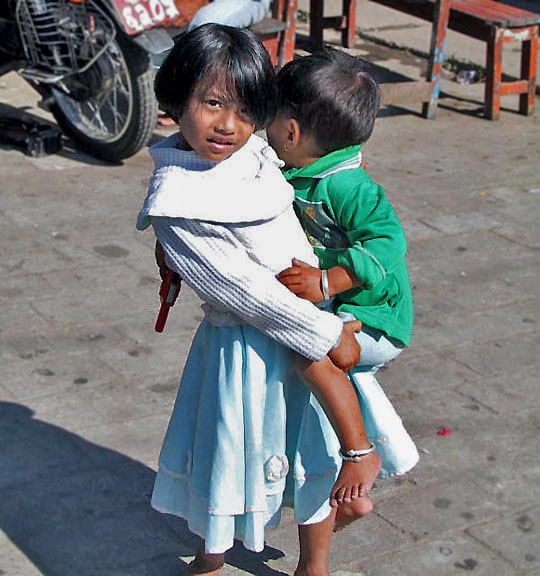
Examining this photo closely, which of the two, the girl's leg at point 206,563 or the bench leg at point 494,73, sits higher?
the girl's leg at point 206,563

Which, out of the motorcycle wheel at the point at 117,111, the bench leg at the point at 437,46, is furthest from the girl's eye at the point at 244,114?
the bench leg at the point at 437,46

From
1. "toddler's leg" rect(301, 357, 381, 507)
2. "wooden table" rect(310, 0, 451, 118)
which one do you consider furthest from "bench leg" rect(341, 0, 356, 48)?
"toddler's leg" rect(301, 357, 381, 507)

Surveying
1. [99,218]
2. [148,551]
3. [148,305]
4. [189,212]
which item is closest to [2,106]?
[99,218]

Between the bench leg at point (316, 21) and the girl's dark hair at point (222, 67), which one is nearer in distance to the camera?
the girl's dark hair at point (222, 67)

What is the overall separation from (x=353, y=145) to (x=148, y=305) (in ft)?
7.17

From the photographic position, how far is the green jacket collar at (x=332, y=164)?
2.53 metres

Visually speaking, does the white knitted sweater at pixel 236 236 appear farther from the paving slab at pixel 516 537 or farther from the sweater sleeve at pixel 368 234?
the paving slab at pixel 516 537

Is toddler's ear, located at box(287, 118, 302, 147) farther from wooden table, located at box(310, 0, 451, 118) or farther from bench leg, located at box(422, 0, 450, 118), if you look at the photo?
bench leg, located at box(422, 0, 450, 118)

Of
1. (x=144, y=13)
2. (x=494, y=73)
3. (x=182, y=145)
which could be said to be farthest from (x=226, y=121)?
(x=494, y=73)

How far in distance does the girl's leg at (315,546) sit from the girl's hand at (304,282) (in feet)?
2.07

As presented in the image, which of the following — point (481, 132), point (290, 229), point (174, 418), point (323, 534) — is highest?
point (290, 229)

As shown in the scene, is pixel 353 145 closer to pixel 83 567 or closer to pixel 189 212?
pixel 189 212

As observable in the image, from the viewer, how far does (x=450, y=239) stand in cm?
545

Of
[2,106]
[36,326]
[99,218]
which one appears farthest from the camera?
[2,106]
